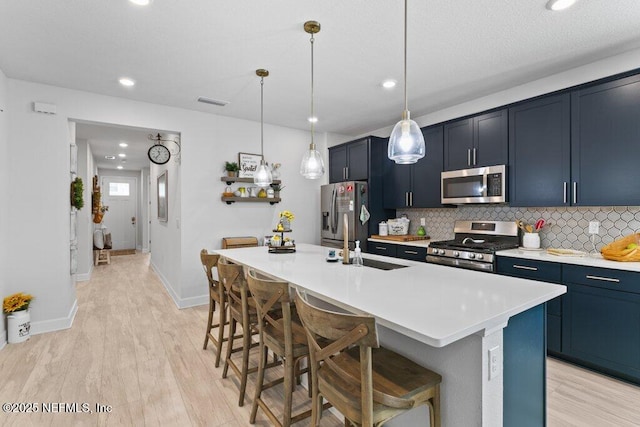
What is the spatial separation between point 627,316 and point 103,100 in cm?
545

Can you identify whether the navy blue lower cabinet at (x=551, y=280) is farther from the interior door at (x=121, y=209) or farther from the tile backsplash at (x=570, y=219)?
the interior door at (x=121, y=209)

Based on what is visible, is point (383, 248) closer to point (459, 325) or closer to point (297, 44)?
point (297, 44)

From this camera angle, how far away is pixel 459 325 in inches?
45.3

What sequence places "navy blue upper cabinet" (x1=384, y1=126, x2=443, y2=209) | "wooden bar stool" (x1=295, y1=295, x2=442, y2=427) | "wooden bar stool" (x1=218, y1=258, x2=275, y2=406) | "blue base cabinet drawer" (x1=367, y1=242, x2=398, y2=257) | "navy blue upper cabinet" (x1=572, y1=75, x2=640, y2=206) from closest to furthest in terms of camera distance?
"wooden bar stool" (x1=295, y1=295, x2=442, y2=427) → "wooden bar stool" (x1=218, y1=258, x2=275, y2=406) → "navy blue upper cabinet" (x1=572, y1=75, x2=640, y2=206) → "navy blue upper cabinet" (x1=384, y1=126, x2=443, y2=209) → "blue base cabinet drawer" (x1=367, y1=242, x2=398, y2=257)

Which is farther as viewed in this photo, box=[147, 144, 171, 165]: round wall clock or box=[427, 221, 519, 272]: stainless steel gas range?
box=[147, 144, 171, 165]: round wall clock

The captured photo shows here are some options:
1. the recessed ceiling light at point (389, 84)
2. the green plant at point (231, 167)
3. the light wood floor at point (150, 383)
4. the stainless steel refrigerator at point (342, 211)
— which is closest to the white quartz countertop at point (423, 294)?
the light wood floor at point (150, 383)

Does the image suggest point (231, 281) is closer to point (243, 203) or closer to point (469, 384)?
point (469, 384)

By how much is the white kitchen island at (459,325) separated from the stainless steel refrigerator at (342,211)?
258cm

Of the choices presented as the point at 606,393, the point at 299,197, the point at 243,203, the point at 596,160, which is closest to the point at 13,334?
the point at 243,203

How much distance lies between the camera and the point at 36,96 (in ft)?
11.0

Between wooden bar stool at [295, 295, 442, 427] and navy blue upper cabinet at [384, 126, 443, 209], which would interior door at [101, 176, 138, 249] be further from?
wooden bar stool at [295, 295, 442, 427]

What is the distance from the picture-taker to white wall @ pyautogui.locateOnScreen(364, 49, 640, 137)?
2.75 metres

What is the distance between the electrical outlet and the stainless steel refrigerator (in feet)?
10.1

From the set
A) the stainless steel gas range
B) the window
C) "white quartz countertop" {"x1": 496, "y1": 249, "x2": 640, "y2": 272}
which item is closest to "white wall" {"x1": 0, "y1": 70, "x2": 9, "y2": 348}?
the stainless steel gas range
